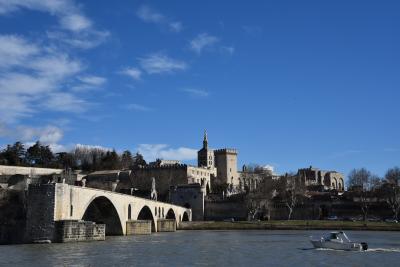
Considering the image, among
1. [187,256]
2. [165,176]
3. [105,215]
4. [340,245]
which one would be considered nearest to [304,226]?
[105,215]

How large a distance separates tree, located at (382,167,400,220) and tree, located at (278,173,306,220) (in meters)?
16.0

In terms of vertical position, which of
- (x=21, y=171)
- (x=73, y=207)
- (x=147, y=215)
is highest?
(x=21, y=171)

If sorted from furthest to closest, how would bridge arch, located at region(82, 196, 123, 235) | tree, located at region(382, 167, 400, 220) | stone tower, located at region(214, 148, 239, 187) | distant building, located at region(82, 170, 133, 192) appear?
stone tower, located at region(214, 148, 239, 187)
distant building, located at region(82, 170, 133, 192)
tree, located at region(382, 167, 400, 220)
bridge arch, located at region(82, 196, 123, 235)

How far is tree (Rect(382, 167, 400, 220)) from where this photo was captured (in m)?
97.0

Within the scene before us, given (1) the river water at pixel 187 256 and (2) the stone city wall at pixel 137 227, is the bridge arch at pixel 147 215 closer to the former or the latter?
(2) the stone city wall at pixel 137 227

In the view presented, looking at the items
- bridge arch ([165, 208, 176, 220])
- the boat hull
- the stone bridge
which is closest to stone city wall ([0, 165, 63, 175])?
bridge arch ([165, 208, 176, 220])

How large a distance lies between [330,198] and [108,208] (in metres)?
57.8

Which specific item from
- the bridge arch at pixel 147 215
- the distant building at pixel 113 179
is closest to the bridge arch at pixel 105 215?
the bridge arch at pixel 147 215

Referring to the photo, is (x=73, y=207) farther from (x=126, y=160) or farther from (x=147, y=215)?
(x=126, y=160)

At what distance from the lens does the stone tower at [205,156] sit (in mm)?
153625

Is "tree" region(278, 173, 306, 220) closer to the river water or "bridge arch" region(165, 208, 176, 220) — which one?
"bridge arch" region(165, 208, 176, 220)

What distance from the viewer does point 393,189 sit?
10081 cm

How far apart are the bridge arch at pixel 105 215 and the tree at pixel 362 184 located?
174ft

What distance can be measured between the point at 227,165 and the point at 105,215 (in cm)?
8763
